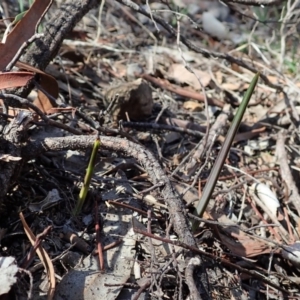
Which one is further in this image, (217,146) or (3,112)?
(217,146)

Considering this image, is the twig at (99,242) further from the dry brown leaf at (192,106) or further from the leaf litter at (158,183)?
the dry brown leaf at (192,106)

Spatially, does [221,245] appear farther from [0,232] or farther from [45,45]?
[45,45]

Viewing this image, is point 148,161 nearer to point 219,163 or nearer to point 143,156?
point 143,156

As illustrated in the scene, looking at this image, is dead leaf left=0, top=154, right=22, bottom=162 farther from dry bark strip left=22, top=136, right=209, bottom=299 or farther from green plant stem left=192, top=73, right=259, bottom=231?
green plant stem left=192, top=73, right=259, bottom=231

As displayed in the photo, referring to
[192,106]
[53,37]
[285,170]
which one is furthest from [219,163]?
[192,106]

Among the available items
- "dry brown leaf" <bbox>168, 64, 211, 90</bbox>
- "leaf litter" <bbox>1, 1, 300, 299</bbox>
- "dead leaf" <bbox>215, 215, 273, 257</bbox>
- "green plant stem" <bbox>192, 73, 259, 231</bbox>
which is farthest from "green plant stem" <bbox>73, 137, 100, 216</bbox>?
"dry brown leaf" <bbox>168, 64, 211, 90</bbox>

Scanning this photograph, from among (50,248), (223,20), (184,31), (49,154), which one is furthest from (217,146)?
(223,20)

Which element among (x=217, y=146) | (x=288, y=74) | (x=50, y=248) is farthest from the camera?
(x=288, y=74)
